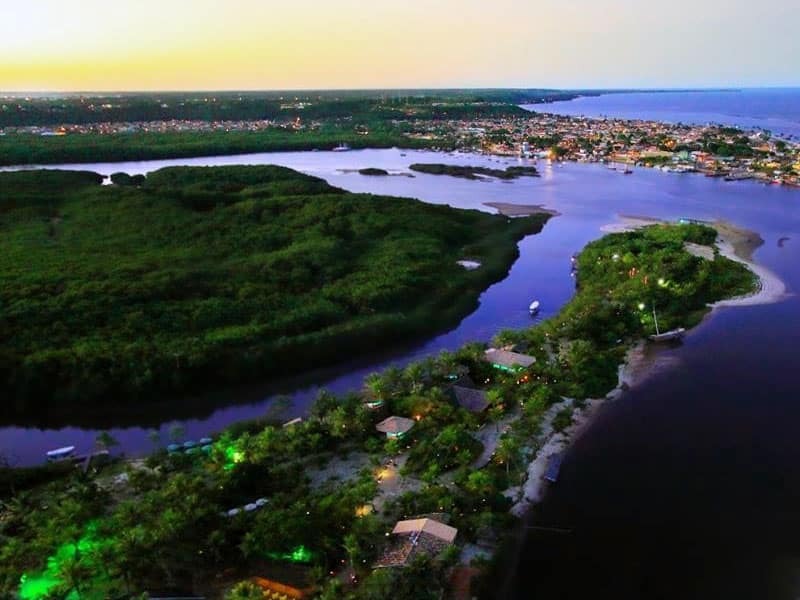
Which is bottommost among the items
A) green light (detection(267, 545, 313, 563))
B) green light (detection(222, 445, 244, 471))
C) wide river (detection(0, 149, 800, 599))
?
wide river (detection(0, 149, 800, 599))

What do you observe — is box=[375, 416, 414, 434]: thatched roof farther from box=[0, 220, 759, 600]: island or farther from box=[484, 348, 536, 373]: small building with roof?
box=[484, 348, 536, 373]: small building with roof

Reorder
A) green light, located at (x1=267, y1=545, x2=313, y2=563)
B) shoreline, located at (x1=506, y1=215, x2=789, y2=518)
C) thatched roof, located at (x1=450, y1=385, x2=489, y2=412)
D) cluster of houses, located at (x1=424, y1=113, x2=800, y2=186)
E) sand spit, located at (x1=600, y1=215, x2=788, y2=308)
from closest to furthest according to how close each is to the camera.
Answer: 1. green light, located at (x1=267, y1=545, x2=313, y2=563)
2. shoreline, located at (x1=506, y1=215, x2=789, y2=518)
3. thatched roof, located at (x1=450, y1=385, x2=489, y2=412)
4. sand spit, located at (x1=600, y1=215, x2=788, y2=308)
5. cluster of houses, located at (x1=424, y1=113, x2=800, y2=186)

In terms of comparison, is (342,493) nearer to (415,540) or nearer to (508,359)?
(415,540)

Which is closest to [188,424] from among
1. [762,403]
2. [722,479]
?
[722,479]

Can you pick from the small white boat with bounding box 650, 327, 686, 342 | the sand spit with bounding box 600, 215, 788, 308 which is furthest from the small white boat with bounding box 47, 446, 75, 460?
the sand spit with bounding box 600, 215, 788, 308

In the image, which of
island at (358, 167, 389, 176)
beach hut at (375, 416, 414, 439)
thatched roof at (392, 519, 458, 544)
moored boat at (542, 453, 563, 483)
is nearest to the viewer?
thatched roof at (392, 519, 458, 544)

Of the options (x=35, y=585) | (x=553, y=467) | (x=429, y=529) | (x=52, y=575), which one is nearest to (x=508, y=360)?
(x=553, y=467)

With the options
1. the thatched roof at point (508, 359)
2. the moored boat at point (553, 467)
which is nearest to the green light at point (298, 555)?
the moored boat at point (553, 467)
